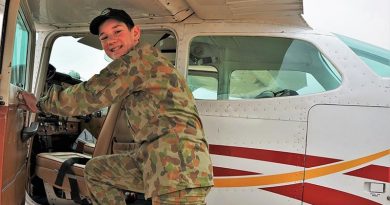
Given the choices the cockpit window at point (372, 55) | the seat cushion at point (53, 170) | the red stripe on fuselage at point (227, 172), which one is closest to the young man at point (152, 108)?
the red stripe on fuselage at point (227, 172)

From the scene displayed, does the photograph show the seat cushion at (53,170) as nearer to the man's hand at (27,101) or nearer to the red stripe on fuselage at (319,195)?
the man's hand at (27,101)

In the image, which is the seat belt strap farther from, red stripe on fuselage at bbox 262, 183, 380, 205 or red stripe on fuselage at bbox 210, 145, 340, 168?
red stripe on fuselage at bbox 262, 183, 380, 205

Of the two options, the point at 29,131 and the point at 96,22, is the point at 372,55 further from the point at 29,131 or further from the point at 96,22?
the point at 29,131

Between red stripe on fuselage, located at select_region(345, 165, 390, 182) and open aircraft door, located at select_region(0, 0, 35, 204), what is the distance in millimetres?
2299

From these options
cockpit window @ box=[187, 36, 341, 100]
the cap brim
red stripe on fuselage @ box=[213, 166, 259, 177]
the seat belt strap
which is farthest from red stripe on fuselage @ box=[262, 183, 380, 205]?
the cap brim

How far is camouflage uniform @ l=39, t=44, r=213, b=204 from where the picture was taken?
95.3 inches

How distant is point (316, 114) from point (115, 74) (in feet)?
5.11

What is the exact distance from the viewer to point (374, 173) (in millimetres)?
3100

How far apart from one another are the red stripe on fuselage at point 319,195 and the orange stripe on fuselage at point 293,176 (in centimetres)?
6

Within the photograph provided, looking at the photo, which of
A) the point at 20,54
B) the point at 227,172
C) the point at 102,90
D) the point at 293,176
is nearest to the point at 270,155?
the point at 293,176

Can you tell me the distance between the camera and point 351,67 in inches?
129

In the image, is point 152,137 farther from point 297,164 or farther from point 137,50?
point 297,164

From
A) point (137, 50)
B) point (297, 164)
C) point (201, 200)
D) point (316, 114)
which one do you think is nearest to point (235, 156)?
point (297, 164)

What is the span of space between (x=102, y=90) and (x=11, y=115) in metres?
0.62
